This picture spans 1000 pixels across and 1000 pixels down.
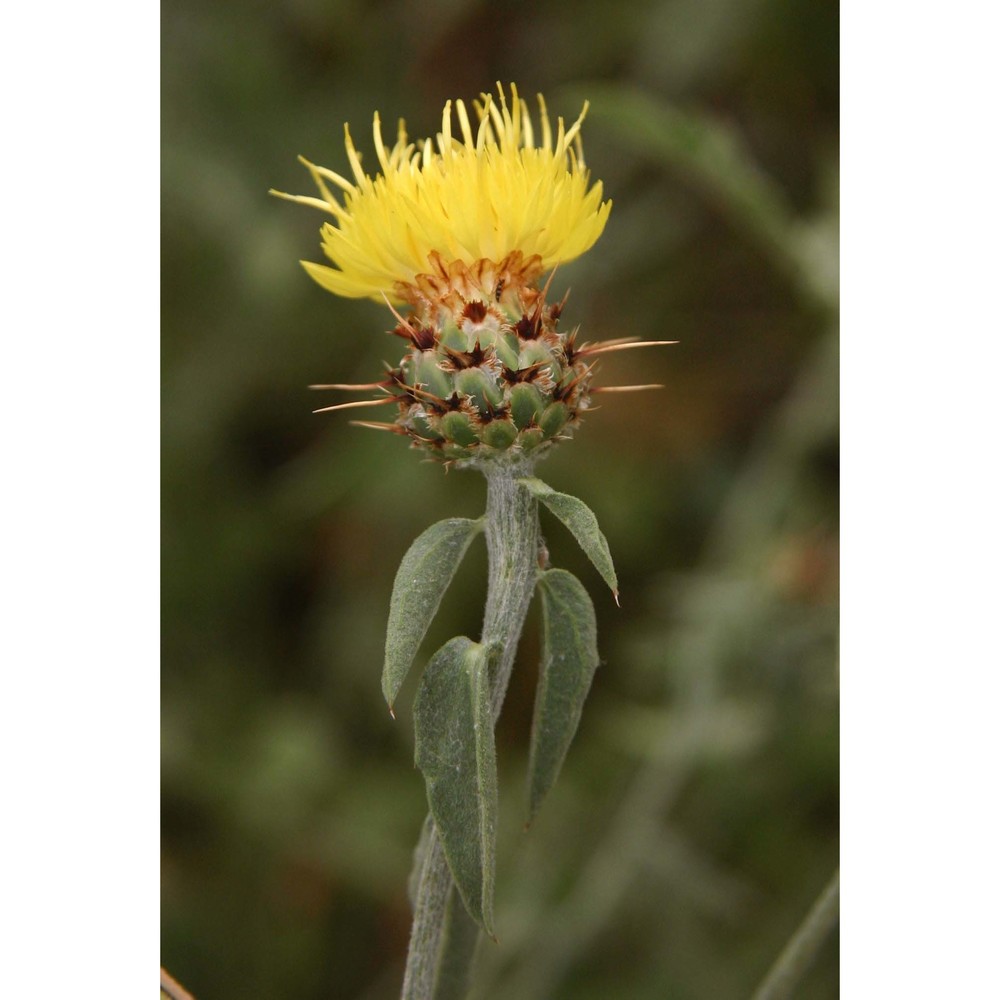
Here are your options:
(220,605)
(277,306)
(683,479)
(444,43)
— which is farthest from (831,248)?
(220,605)

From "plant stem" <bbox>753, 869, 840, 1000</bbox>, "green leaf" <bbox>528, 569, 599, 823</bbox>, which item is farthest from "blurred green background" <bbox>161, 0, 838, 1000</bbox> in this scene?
"green leaf" <bbox>528, 569, 599, 823</bbox>

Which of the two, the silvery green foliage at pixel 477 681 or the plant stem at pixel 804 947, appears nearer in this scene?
the silvery green foliage at pixel 477 681

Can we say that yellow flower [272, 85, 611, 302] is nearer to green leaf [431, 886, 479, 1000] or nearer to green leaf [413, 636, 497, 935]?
green leaf [413, 636, 497, 935]

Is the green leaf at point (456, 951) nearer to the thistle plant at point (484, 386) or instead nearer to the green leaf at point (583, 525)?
the thistle plant at point (484, 386)

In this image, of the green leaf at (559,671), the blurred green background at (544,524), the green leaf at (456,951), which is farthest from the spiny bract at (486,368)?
the blurred green background at (544,524)
